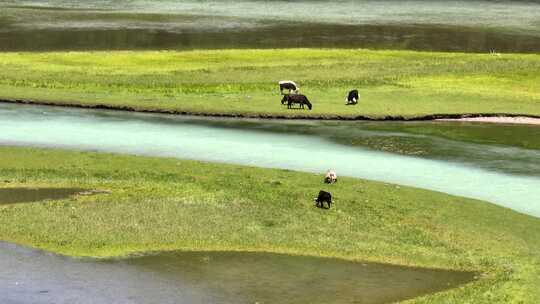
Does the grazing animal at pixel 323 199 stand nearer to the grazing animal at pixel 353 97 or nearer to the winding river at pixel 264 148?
the winding river at pixel 264 148

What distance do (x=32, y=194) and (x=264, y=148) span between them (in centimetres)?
1164

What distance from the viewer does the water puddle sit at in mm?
30031

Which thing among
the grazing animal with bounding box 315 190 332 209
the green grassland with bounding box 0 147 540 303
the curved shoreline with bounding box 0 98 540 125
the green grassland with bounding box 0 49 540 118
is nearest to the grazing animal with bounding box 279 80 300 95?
the green grassland with bounding box 0 49 540 118

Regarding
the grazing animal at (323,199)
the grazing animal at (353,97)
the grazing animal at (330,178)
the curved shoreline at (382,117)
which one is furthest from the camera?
the grazing animal at (353,97)

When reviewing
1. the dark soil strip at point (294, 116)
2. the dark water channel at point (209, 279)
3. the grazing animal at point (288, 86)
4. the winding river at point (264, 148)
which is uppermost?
the grazing animal at point (288, 86)

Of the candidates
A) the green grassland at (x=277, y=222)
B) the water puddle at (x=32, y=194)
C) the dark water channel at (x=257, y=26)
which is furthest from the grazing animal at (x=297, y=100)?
the dark water channel at (x=257, y=26)

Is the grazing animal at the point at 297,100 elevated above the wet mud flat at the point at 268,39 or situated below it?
below

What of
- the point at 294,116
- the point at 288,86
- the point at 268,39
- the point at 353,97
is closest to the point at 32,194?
the point at 294,116

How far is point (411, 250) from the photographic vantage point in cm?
2589

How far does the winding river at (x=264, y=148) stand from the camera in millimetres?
34188

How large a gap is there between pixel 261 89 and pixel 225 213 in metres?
27.1

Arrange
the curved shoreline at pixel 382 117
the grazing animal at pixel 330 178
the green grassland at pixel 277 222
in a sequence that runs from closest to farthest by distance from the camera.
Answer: the green grassland at pixel 277 222 < the grazing animal at pixel 330 178 < the curved shoreline at pixel 382 117

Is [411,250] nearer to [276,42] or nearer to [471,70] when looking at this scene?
[471,70]

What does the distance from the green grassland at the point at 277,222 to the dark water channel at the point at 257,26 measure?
46952mm
